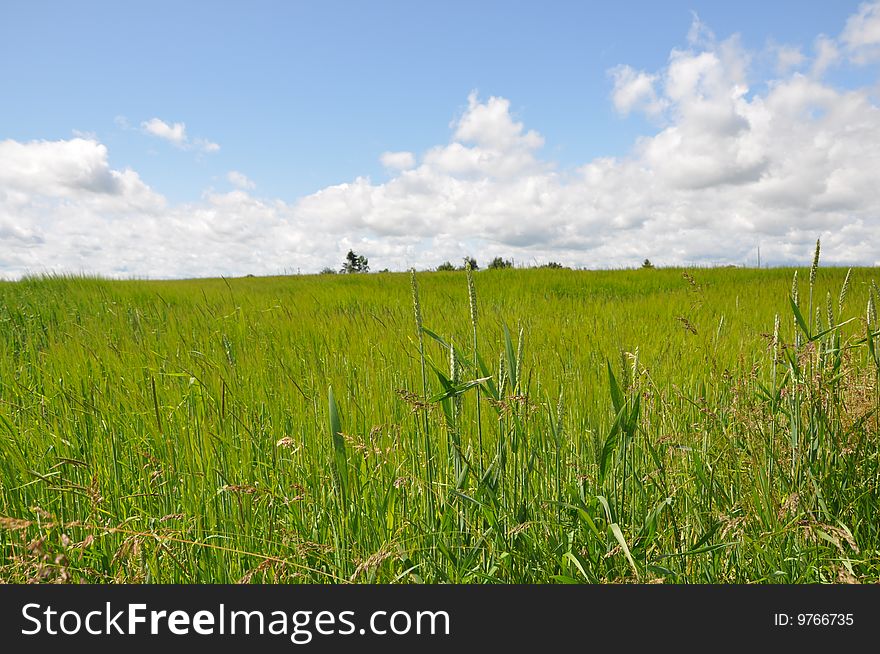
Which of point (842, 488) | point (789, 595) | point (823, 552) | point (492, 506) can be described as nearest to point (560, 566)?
point (492, 506)

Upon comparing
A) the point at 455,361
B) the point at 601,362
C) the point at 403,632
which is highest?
the point at 455,361

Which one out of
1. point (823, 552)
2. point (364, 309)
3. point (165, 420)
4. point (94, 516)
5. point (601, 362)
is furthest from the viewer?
point (364, 309)

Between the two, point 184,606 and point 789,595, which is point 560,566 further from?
point 184,606

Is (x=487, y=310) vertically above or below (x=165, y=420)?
above

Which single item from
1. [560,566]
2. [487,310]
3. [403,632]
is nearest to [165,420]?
[403,632]

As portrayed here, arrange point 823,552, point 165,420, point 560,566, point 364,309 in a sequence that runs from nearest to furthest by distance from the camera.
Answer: point 560,566, point 823,552, point 165,420, point 364,309

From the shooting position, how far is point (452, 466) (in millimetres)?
1845

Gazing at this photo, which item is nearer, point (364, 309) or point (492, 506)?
point (492, 506)

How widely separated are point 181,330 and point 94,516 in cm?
320

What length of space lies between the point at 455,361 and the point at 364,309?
5226mm

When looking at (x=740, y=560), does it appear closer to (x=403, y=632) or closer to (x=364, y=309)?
(x=403, y=632)

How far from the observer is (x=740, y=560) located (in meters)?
1.50

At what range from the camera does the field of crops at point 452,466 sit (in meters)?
1.42

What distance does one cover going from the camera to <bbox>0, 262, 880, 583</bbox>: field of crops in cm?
142
